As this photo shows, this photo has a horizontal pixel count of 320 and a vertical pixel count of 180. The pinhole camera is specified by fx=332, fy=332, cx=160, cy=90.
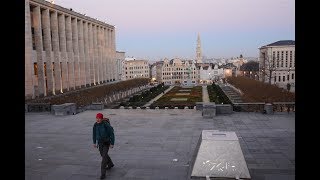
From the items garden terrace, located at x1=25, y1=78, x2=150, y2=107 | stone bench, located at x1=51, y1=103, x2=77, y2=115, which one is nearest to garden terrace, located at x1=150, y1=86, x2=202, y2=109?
garden terrace, located at x1=25, y1=78, x2=150, y2=107

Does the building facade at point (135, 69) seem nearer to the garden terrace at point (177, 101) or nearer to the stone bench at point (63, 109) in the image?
the garden terrace at point (177, 101)

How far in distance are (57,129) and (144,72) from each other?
15602cm

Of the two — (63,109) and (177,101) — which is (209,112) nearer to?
(63,109)

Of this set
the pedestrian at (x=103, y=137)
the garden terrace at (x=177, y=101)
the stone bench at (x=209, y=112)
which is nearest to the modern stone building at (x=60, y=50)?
the garden terrace at (x=177, y=101)

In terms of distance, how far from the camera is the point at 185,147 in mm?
13031

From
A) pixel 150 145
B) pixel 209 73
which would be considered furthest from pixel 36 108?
pixel 209 73

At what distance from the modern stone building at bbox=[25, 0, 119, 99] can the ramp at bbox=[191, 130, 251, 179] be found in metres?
38.0

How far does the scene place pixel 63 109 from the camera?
22.9 metres

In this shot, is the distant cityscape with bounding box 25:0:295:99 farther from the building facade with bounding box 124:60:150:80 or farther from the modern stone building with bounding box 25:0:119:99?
the building facade with bounding box 124:60:150:80

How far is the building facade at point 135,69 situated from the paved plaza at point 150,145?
144 m

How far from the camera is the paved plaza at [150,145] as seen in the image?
9.91 meters

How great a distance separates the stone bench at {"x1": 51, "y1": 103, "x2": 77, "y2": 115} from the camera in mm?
22812
